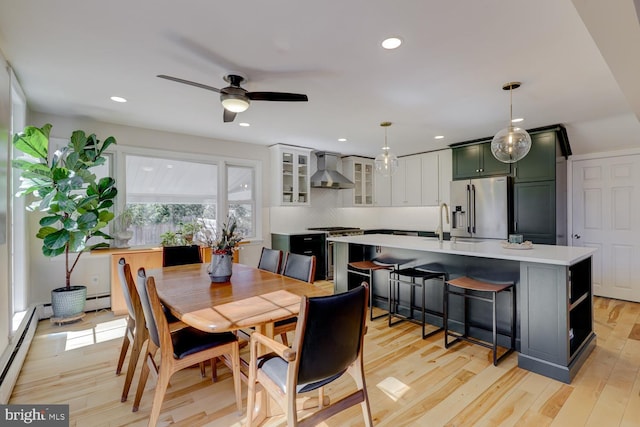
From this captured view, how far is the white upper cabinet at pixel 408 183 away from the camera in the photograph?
245 inches

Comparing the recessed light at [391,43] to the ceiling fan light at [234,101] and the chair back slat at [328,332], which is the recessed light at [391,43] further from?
the chair back slat at [328,332]

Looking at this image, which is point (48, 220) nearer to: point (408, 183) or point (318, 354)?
point (318, 354)

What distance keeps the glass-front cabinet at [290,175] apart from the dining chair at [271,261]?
8.21 feet

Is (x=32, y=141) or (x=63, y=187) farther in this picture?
(x=63, y=187)

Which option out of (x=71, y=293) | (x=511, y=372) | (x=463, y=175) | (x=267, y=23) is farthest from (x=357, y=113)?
(x=71, y=293)

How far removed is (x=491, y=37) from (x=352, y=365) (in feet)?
7.58

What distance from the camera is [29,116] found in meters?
3.66

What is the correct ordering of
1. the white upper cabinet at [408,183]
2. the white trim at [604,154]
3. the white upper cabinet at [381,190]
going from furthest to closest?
the white upper cabinet at [381,190]
the white upper cabinet at [408,183]
the white trim at [604,154]

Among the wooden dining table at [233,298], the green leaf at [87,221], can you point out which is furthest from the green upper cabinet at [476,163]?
the green leaf at [87,221]

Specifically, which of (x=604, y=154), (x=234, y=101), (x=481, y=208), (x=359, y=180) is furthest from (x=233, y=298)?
(x=604, y=154)

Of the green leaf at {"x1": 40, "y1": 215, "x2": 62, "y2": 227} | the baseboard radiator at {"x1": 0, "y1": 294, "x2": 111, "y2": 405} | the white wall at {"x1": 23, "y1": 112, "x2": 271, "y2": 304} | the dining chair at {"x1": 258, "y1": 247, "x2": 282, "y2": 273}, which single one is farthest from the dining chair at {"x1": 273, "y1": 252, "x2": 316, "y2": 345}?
the white wall at {"x1": 23, "y1": 112, "x2": 271, "y2": 304}

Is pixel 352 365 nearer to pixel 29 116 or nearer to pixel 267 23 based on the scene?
pixel 267 23

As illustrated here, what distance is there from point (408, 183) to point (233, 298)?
5164 mm

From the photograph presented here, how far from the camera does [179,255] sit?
337 centimetres
